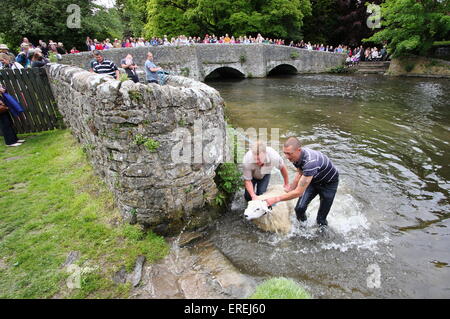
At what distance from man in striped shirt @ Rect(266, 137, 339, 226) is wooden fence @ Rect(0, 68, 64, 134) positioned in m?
8.57

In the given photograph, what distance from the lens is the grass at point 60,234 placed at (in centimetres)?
358

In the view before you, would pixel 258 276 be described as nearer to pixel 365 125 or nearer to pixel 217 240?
pixel 217 240

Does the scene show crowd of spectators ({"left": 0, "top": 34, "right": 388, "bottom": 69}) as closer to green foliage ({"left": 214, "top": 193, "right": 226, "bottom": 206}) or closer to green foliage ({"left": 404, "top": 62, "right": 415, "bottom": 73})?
green foliage ({"left": 404, "top": 62, "right": 415, "bottom": 73})

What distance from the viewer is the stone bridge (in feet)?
66.7

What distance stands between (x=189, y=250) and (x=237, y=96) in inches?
592

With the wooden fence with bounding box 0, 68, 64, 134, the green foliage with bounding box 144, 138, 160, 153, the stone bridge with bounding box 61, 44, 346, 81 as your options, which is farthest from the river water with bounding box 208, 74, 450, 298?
the stone bridge with bounding box 61, 44, 346, 81

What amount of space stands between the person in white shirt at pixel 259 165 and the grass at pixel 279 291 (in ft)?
5.52

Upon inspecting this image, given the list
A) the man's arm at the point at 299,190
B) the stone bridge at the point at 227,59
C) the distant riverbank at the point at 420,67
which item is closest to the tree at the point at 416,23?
the distant riverbank at the point at 420,67

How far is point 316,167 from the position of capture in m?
4.20

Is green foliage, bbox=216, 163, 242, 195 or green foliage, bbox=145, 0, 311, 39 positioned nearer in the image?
green foliage, bbox=216, 163, 242, 195

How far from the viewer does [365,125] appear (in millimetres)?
11664

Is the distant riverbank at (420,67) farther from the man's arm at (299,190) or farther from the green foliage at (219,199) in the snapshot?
the green foliage at (219,199)

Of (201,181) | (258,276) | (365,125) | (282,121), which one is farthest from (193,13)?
(258,276)

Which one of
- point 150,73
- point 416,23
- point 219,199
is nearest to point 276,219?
point 219,199
